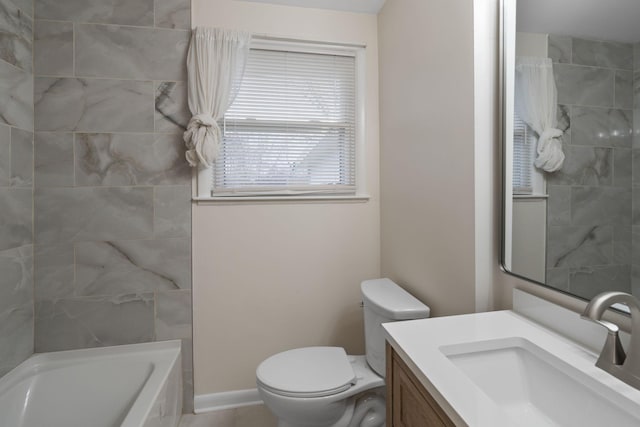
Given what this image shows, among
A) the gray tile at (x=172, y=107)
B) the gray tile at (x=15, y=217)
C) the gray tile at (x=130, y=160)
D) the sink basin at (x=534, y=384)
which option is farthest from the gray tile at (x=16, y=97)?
the sink basin at (x=534, y=384)

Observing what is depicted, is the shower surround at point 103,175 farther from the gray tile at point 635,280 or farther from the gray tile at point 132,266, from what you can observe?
the gray tile at point 635,280

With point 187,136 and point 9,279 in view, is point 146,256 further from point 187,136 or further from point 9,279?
point 187,136

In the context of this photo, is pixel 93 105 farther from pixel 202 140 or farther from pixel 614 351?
pixel 614 351

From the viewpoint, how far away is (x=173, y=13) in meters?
1.73

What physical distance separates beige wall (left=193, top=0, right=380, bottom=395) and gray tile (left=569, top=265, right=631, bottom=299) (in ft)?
3.93

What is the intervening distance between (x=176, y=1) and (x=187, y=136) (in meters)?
0.82

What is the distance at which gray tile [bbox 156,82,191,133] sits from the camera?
1.73 m

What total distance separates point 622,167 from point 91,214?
7.44 feet

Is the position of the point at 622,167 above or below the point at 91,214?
above

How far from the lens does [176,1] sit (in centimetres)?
174

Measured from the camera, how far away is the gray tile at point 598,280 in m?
0.75

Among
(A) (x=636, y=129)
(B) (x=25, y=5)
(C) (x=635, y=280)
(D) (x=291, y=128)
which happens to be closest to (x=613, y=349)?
(C) (x=635, y=280)

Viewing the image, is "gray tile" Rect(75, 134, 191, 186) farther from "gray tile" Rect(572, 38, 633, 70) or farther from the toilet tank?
"gray tile" Rect(572, 38, 633, 70)

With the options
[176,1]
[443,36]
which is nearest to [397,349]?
[443,36]
